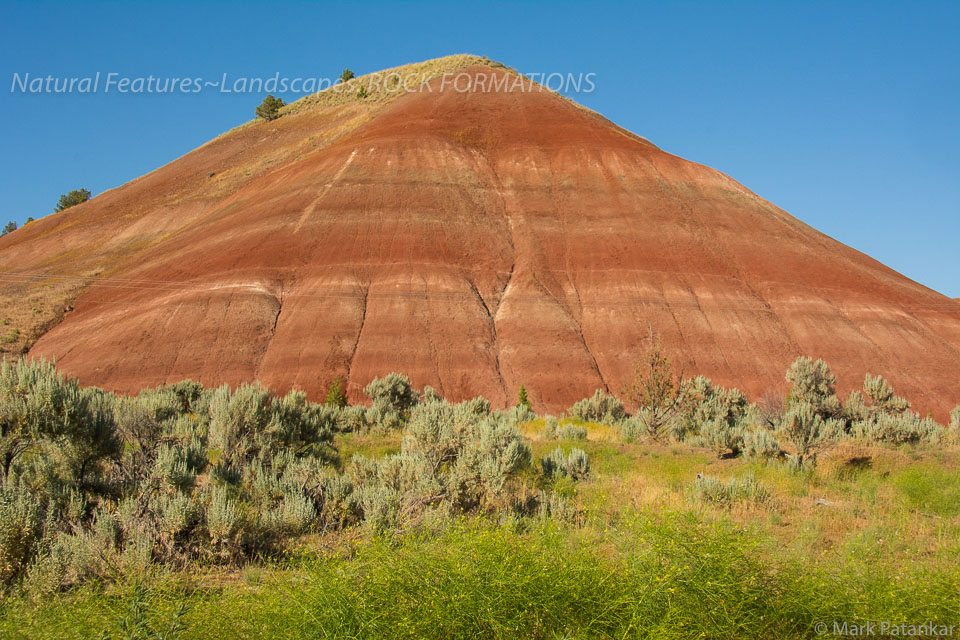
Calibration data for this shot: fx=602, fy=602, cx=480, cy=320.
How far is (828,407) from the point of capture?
19.3 meters

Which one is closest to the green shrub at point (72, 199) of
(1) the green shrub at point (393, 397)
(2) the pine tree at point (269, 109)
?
(2) the pine tree at point (269, 109)

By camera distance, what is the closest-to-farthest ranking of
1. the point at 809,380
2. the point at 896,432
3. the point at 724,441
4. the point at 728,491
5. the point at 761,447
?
the point at 728,491 < the point at 761,447 < the point at 724,441 < the point at 896,432 < the point at 809,380

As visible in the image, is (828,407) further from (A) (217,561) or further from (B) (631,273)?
(B) (631,273)

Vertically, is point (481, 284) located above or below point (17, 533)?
above

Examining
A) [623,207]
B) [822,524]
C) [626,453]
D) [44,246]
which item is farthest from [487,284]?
[44,246]

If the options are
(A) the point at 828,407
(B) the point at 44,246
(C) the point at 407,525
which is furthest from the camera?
(B) the point at 44,246

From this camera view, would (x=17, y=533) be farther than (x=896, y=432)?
No

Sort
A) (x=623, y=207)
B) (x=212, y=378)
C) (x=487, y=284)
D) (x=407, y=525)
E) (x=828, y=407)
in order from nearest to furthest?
(x=407, y=525)
(x=828, y=407)
(x=212, y=378)
(x=487, y=284)
(x=623, y=207)

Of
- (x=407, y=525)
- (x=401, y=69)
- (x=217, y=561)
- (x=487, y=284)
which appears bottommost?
(x=217, y=561)

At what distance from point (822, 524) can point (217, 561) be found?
7.73 meters

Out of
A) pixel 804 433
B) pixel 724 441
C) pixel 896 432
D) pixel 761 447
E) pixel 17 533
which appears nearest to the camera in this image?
pixel 17 533

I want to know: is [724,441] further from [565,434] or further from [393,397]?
[393,397]

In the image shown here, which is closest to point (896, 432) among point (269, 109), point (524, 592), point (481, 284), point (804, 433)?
point (804, 433)

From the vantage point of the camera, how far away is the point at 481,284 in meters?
41.2
